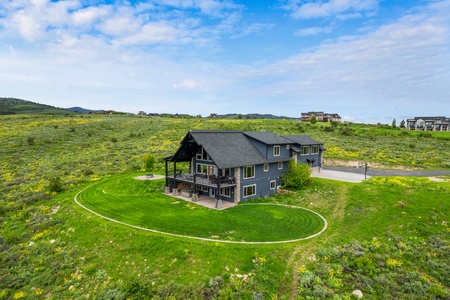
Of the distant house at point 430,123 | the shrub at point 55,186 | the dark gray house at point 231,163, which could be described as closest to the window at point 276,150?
the dark gray house at point 231,163

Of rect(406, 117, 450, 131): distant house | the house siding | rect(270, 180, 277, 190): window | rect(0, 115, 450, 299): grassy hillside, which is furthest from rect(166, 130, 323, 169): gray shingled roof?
rect(406, 117, 450, 131): distant house

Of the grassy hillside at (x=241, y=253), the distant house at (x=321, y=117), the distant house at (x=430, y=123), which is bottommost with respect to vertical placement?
the grassy hillside at (x=241, y=253)

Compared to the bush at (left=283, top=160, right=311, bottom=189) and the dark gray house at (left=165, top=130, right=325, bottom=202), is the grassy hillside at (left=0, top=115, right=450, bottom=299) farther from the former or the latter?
the dark gray house at (left=165, top=130, right=325, bottom=202)

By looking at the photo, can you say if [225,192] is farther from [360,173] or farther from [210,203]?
[360,173]

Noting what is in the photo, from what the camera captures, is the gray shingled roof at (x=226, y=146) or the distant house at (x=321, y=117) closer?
the gray shingled roof at (x=226, y=146)

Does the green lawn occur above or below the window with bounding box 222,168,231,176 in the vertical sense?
below

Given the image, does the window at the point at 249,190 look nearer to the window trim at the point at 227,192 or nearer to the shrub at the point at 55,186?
the window trim at the point at 227,192

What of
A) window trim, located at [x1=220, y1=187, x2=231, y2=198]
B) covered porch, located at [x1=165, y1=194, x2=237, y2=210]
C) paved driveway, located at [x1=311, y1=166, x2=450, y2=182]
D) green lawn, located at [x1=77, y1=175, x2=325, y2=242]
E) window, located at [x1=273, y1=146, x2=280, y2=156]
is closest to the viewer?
green lawn, located at [x1=77, y1=175, x2=325, y2=242]
